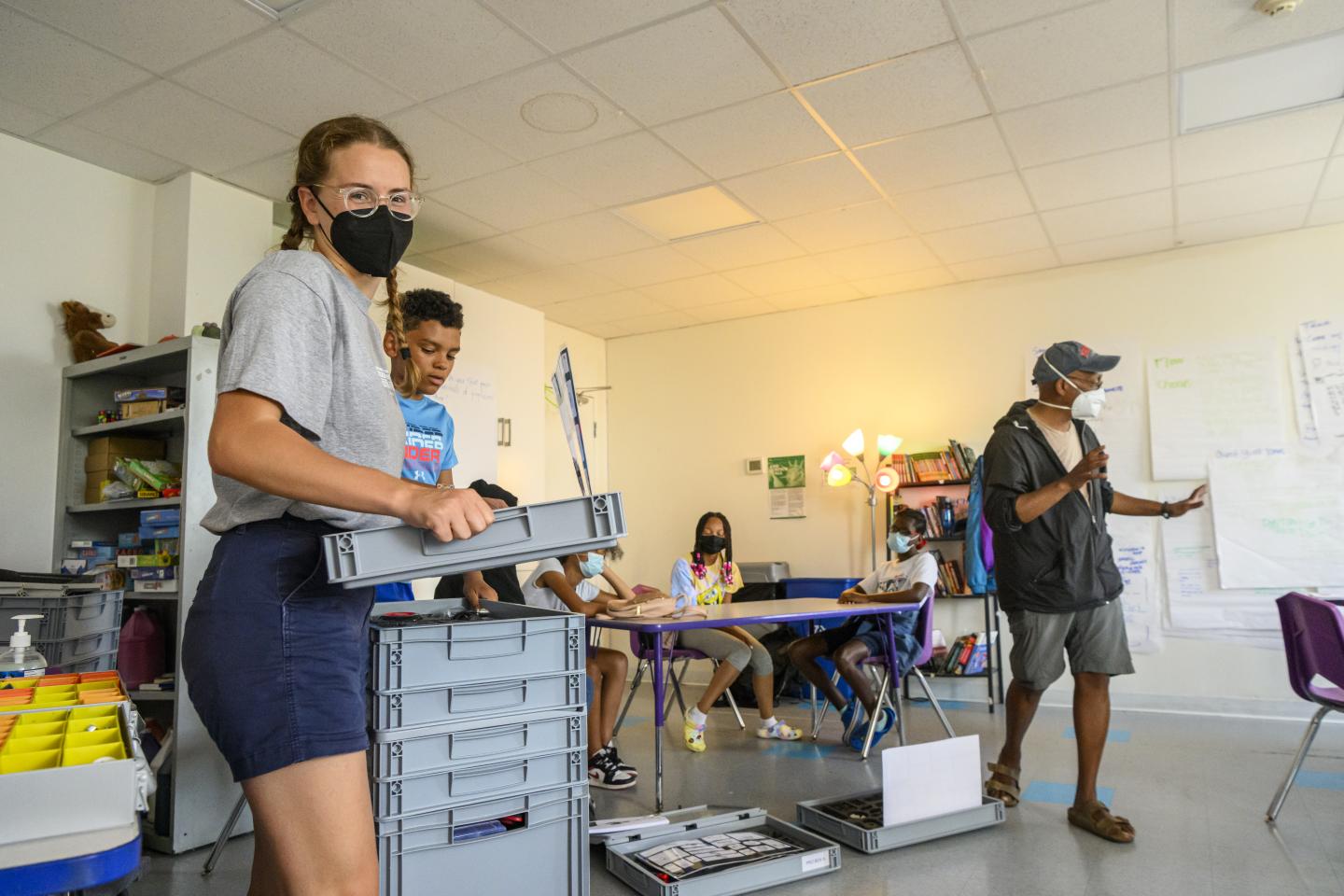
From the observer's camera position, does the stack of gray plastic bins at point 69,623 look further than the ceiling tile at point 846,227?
No

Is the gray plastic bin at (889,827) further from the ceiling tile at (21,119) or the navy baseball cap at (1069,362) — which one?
the ceiling tile at (21,119)

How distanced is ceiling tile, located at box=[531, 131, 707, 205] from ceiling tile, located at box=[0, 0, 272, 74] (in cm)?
143

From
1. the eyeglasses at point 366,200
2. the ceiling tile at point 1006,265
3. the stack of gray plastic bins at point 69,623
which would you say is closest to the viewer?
the eyeglasses at point 366,200

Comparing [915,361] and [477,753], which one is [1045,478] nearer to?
[477,753]

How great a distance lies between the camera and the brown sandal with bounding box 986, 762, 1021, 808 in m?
3.23

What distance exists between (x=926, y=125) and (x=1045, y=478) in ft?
5.81

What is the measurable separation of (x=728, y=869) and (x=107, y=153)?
3944mm

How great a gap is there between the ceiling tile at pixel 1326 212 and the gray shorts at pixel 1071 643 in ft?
11.1

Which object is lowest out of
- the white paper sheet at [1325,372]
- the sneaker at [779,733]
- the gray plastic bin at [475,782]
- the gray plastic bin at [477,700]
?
the sneaker at [779,733]

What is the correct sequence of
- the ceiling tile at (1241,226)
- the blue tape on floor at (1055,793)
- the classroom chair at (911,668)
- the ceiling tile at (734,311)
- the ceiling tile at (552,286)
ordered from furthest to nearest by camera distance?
the ceiling tile at (734,311) < the ceiling tile at (552,286) < the ceiling tile at (1241,226) < the classroom chair at (911,668) < the blue tape on floor at (1055,793)

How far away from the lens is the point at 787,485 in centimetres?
678

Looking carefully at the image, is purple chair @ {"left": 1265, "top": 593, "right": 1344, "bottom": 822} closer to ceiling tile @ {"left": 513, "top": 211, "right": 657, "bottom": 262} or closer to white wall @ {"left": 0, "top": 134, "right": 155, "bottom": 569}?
ceiling tile @ {"left": 513, "top": 211, "right": 657, "bottom": 262}

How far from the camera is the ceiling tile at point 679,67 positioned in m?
3.14

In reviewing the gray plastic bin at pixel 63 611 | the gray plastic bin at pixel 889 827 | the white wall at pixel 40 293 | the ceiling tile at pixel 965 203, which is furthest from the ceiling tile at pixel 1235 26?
the white wall at pixel 40 293
